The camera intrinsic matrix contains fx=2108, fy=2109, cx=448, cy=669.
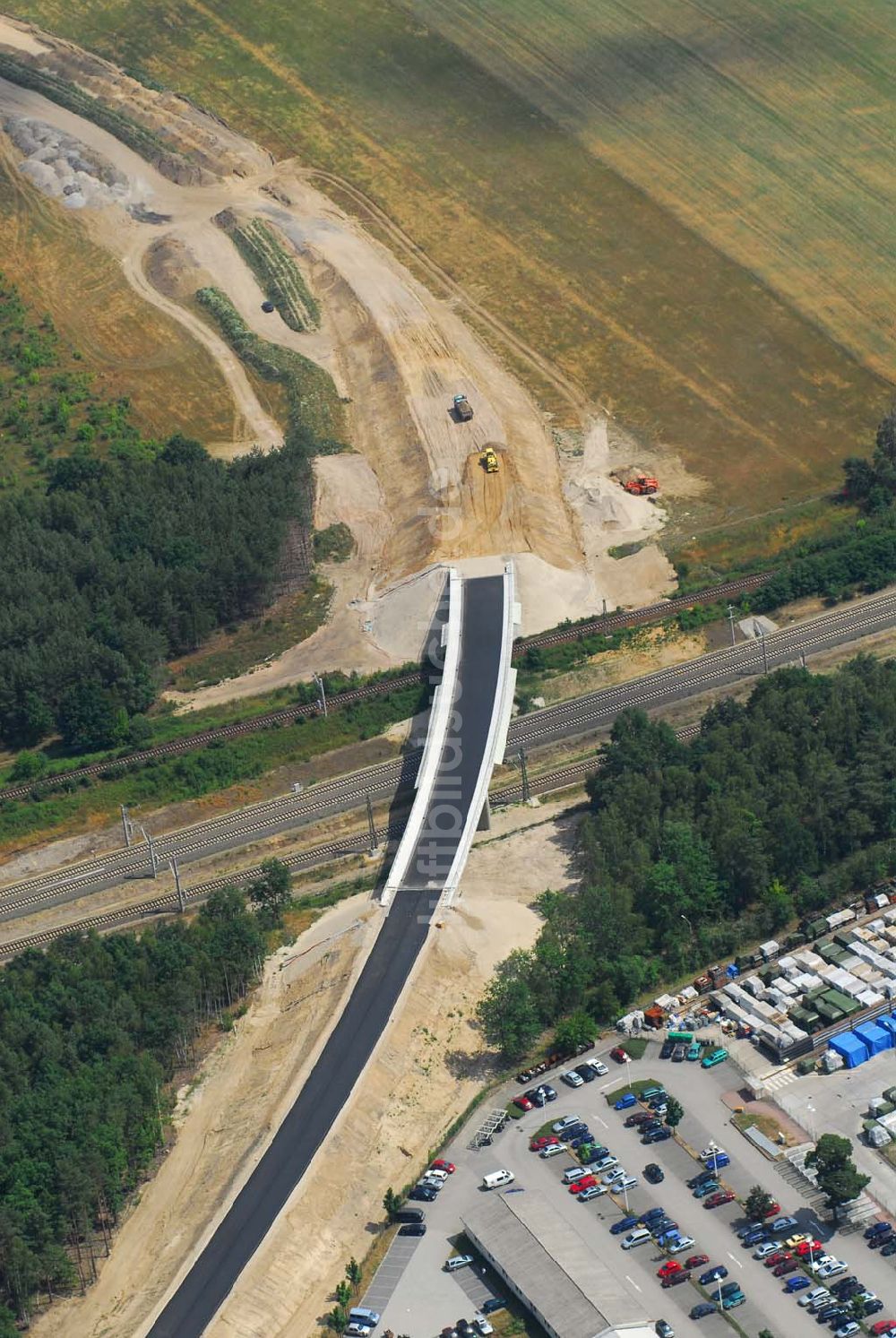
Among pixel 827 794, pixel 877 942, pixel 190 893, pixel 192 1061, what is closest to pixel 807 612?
pixel 827 794

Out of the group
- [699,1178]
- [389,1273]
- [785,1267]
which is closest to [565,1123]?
[699,1178]

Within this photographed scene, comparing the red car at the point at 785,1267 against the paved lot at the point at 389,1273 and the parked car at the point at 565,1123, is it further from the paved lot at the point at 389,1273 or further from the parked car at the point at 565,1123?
the paved lot at the point at 389,1273

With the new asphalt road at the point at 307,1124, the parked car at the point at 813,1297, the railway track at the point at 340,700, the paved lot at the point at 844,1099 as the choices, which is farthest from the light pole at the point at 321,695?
the parked car at the point at 813,1297

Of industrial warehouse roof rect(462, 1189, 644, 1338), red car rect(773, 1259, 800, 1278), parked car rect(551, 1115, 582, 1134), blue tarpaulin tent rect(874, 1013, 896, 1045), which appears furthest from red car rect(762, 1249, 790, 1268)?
blue tarpaulin tent rect(874, 1013, 896, 1045)

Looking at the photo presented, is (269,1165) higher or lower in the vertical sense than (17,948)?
lower

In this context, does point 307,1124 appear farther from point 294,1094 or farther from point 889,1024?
point 889,1024

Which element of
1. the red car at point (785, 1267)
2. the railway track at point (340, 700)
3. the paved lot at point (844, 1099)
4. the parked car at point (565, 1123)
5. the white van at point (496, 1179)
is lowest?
the red car at point (785, 1267)

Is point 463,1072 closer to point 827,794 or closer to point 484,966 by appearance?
point 484,966
